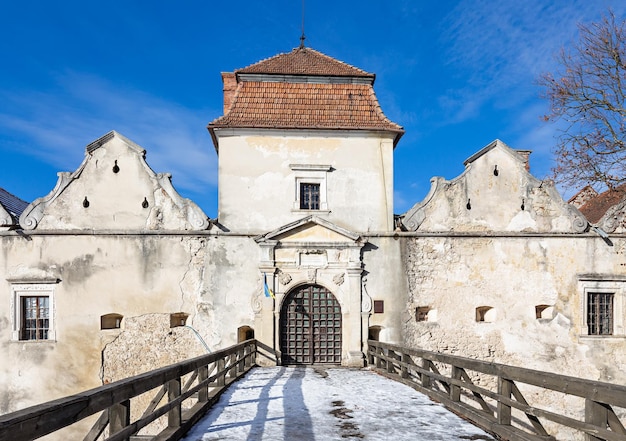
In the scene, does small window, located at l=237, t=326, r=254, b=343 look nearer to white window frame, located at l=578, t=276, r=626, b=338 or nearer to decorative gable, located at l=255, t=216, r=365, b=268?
decorative gable, located at l=255, t=216, r=365, b=268

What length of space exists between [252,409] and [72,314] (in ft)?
28.4

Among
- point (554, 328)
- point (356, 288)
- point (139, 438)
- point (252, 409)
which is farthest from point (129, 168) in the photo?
point (554, 328)

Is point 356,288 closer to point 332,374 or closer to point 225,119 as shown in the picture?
point 332,374

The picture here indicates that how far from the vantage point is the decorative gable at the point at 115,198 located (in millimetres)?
14125

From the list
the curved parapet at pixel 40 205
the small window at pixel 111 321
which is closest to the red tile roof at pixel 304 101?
the curved parapet at pixel 40 205

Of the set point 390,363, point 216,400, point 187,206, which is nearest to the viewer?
point 216,400

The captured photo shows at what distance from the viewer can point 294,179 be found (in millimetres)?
14820

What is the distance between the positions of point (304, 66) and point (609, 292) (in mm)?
11263

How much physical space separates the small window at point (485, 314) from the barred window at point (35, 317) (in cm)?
1202

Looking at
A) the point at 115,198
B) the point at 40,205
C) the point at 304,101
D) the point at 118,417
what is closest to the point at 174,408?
the point at 118,417

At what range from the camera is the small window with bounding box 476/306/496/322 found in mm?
14632

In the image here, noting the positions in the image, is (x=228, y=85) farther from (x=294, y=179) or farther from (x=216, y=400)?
(x=216, y=400)

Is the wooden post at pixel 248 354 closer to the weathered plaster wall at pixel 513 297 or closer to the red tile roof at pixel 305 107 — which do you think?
the weathered plaster wall at pixel 513 297

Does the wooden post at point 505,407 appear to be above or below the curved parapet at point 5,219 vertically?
below
